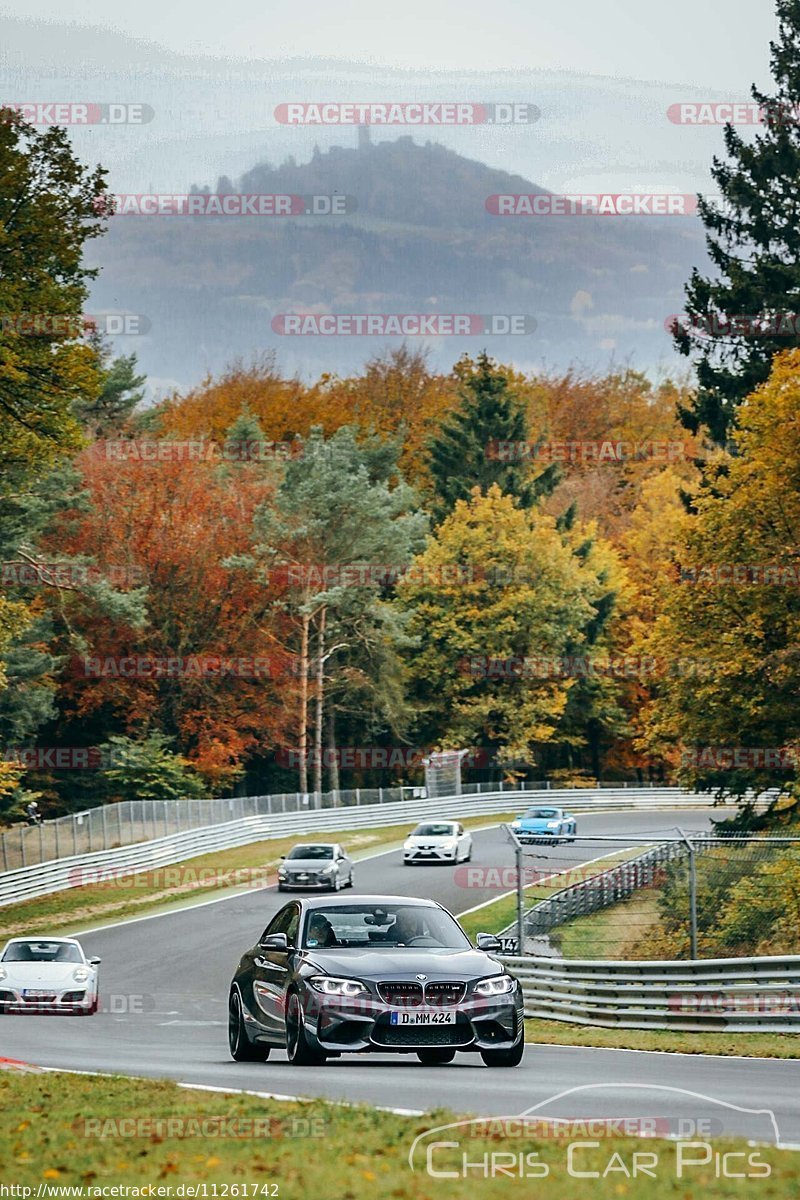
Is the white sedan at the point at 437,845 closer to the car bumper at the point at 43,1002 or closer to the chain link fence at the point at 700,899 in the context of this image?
the chain link fence at the point at 700,899

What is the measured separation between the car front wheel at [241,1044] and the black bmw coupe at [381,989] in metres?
0.32

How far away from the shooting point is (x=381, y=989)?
14.1 m

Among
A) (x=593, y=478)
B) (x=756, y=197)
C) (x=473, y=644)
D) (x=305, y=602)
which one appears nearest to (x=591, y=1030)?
(x=756, y=197)

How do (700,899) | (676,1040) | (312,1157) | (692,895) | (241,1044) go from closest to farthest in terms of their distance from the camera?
(312,1157)
(241,1044)
(676,1040)
(692,895)
(700,899)

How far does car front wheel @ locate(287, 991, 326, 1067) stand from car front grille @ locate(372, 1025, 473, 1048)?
1.93 feet

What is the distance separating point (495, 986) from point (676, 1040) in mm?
5288

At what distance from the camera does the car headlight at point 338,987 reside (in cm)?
1407

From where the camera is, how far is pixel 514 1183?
782cm

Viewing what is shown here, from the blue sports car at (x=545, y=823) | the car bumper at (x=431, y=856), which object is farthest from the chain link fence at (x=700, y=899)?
the blue sports car at (x=545, y=823)

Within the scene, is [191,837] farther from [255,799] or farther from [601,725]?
[601,725]

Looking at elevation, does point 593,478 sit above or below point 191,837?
above

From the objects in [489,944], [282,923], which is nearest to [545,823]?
[282,923]

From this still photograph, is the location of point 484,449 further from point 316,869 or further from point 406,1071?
point 406,1071

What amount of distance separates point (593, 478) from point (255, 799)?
147 feet
